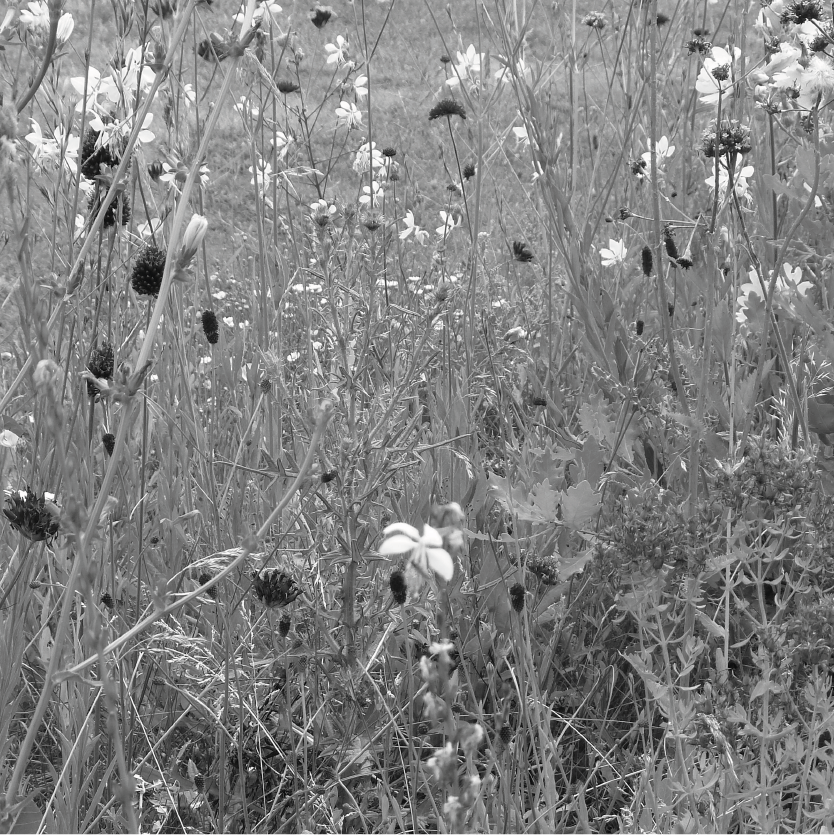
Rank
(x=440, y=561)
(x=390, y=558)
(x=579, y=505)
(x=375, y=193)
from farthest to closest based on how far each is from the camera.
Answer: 1. (x=375, y=193)
2. (x=579, y=505)
3. (x=390, y=558)
4. (x=440, y=561)

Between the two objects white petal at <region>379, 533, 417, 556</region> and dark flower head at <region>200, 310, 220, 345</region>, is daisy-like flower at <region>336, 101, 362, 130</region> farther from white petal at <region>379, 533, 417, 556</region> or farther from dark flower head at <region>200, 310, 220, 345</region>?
white petal at <region>379, 533, 417, 556</region>

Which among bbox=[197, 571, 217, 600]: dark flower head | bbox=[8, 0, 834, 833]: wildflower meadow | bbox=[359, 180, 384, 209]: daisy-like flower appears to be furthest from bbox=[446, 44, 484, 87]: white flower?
bbox=[197, 571, 217, 600]: dark flower head

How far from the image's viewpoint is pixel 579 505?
148 centimetres

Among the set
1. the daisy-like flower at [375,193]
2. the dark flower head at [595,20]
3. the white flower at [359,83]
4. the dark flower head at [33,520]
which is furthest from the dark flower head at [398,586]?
the dark flower head at [595,20]

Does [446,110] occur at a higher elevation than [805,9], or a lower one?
lower

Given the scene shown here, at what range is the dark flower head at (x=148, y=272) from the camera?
3.78 ft

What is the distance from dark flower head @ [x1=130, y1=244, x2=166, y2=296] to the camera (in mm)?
1152

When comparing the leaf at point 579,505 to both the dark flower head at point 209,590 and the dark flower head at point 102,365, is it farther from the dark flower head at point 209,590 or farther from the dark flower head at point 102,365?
the dark flower head at point 102,365

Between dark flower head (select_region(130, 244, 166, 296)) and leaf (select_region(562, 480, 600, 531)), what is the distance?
2.45 ft

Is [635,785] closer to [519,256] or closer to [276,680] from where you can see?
[276,680]

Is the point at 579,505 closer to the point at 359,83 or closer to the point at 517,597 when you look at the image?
the point at 517,597

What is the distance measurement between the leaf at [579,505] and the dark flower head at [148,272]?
2.45ft

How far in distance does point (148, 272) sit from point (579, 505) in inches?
31.3

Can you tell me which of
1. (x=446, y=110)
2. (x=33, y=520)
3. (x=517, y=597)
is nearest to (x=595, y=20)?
(x=446, y=110)
